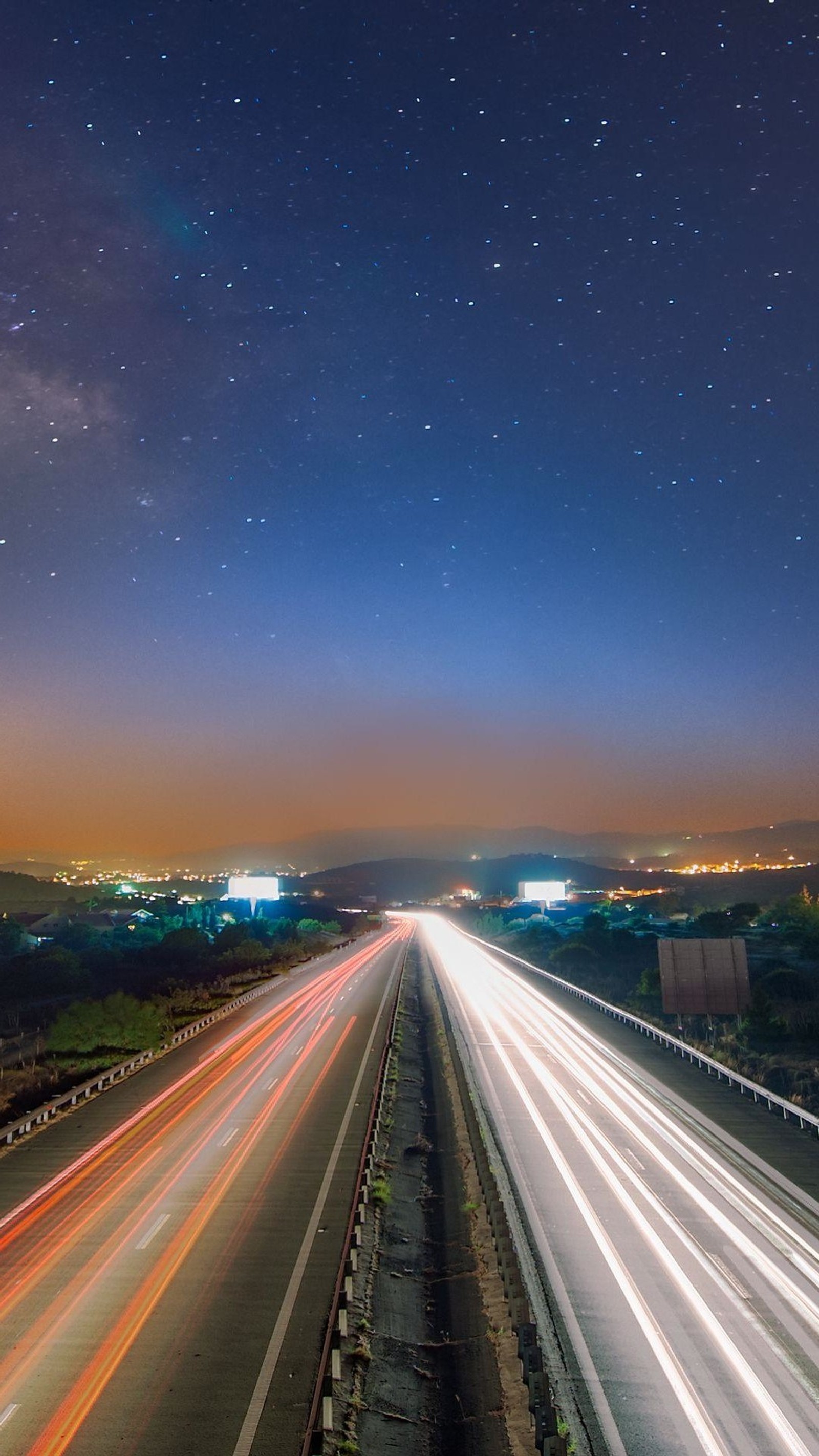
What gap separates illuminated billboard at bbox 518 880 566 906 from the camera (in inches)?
6176

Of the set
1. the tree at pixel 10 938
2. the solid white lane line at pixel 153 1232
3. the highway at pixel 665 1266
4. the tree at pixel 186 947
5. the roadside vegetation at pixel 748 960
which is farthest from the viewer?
the tree at pixel 10 938

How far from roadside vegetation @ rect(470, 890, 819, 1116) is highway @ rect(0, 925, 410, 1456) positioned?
18.5m

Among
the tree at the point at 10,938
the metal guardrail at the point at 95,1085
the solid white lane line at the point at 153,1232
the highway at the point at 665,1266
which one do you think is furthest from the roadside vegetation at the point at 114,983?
the highway at the point at 665,1266

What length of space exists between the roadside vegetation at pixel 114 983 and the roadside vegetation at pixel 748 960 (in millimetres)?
27677

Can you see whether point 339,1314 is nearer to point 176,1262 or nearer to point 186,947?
point 176,1262

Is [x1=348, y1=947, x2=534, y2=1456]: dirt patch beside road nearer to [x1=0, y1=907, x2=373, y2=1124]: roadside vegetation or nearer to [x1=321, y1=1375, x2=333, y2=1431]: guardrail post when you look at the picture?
[x1=321, y1=1375, x2=333, y2=1431]: guardrail post

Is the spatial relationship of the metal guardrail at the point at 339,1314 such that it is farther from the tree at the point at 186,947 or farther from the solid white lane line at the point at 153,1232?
the tree at the point at 186,947

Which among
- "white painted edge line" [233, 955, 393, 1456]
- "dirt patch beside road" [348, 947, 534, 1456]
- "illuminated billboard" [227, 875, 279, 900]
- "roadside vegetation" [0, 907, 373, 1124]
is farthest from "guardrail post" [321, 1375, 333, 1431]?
"illuminated billboard" [227, 875, 279, 900]

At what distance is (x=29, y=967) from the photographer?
90.4 m

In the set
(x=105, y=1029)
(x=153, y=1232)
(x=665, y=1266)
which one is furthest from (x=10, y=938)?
(x=665, y=1266)

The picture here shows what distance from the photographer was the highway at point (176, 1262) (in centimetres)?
1194

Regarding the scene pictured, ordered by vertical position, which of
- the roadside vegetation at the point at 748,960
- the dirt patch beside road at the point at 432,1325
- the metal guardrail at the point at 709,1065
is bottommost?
the roadside vegetation at the point at 748,960

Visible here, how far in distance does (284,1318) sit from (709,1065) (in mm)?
24264

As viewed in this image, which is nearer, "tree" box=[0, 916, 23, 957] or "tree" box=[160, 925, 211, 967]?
"tree" box=[160, 925, 211, 967]
